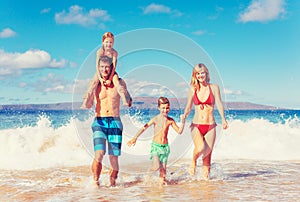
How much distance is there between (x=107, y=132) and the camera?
19.1 ft

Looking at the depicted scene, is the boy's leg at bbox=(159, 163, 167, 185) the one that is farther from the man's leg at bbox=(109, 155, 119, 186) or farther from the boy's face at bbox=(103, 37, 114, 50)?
the boy's face at bbox=(103, 37, 114, 50)

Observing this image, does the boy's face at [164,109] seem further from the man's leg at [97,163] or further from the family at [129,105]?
the man's leg at [97,163]

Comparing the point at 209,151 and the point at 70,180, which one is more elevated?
the point at 209,151

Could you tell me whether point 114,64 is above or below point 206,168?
above

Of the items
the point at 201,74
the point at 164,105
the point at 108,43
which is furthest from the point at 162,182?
the point at 108,43

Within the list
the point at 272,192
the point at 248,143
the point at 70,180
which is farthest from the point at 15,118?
the point at 272,192

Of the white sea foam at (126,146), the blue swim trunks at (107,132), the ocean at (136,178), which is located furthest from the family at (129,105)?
the white sea foam at (126,146)

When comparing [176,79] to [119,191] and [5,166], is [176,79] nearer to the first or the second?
[119,191]

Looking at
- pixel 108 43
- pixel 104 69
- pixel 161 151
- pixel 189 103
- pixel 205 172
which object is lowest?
pixel 205 172

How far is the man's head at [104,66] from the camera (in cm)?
576

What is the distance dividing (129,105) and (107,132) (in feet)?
1.68

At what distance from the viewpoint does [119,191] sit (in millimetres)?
5953

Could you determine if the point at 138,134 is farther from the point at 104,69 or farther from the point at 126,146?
the point at 126,146

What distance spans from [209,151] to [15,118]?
26188mm
